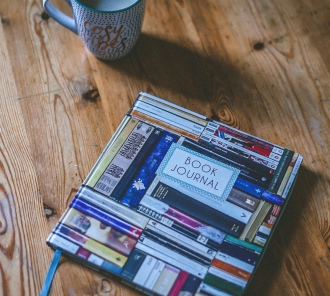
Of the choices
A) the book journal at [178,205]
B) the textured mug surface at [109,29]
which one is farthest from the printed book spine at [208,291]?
the textured mug surface at [109,29]

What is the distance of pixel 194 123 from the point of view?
2.35 ft

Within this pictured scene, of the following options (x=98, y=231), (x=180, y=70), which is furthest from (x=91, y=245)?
(x=180, y=70)

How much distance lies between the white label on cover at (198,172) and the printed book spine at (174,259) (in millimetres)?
96

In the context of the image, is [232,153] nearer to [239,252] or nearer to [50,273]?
[239,252]

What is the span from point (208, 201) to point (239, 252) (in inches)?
3.2

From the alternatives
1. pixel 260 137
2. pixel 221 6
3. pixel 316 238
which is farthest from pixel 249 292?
pixel 221 6

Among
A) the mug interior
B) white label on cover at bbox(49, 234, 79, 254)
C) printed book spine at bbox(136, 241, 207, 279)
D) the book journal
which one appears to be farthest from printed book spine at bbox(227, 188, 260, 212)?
the mug interior

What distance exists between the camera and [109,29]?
711mm

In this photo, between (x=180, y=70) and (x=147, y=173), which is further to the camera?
(x=180, y=70)

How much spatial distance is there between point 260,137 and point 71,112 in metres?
0.30

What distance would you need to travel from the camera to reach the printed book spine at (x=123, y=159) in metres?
0.66

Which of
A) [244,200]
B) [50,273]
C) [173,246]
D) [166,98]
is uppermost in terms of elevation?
[166,98]

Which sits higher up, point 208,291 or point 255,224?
point 255,224

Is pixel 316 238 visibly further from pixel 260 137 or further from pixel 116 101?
pixel 116 101
